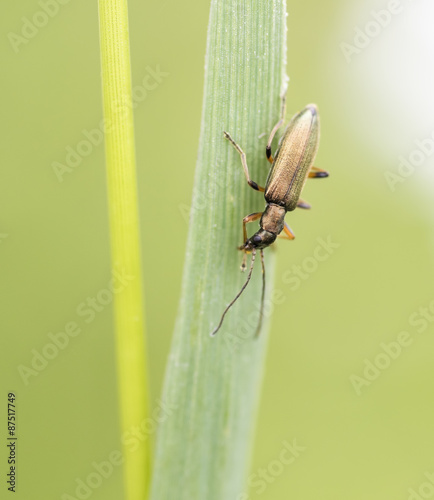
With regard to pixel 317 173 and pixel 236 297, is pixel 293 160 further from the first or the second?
pixel 236 297

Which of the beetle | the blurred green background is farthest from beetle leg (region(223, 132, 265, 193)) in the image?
the blurred green background

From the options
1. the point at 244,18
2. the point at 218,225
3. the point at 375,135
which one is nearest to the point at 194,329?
the point at 218,225

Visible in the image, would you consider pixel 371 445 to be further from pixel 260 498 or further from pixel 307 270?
pixel 307 270

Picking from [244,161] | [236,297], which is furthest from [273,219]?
[236,297]
